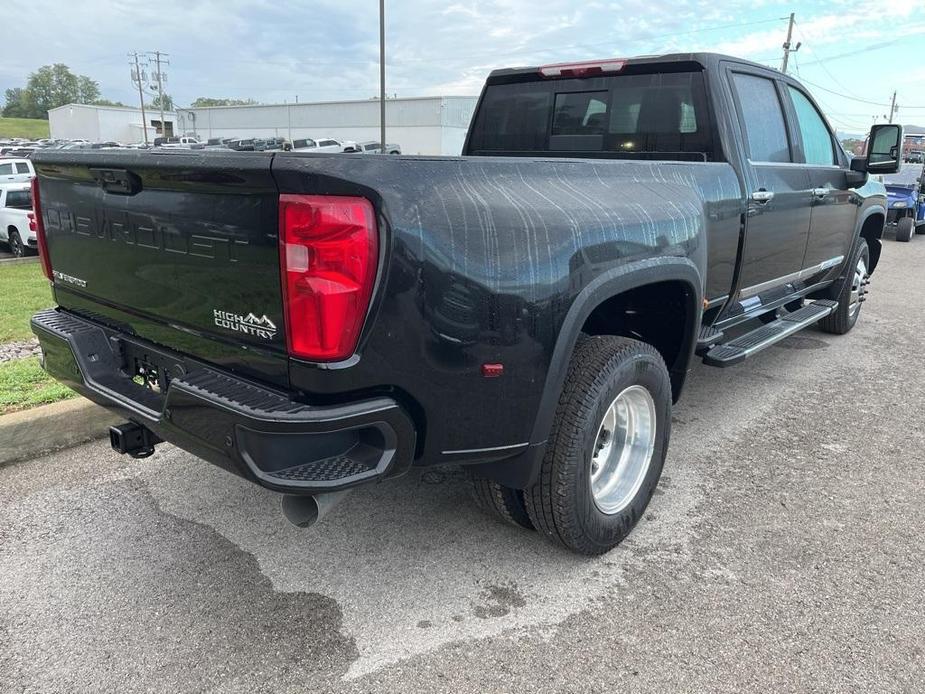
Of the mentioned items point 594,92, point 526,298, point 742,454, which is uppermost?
point 594,92

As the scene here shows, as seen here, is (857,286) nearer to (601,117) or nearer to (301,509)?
(601,117)

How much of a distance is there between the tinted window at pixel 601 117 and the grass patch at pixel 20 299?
403 cm

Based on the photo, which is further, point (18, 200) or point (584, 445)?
point (18, 200)

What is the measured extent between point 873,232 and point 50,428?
6.84 meters

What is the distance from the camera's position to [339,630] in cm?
248

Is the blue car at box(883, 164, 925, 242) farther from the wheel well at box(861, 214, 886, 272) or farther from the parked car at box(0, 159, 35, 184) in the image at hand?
the parked car at box(0, 159, 35, 184)

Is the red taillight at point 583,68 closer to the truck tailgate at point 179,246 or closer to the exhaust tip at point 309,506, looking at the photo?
the truck tailgate at point 179,246

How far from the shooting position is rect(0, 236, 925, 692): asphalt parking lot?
2291 mm

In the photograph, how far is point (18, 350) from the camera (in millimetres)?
5289

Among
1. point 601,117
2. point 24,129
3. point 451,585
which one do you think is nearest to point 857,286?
point 601,117

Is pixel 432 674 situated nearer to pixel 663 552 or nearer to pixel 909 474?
pixel 663 552

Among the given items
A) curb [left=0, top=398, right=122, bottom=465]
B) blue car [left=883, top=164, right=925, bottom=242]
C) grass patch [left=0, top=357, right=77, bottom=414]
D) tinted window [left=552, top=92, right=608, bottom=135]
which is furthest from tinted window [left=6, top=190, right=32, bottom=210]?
blue car [left=883, top=164, right=925, bottom=242]

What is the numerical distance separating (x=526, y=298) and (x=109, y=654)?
5.95 feet

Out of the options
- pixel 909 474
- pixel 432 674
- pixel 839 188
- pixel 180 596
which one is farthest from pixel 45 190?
pixel 839 188
